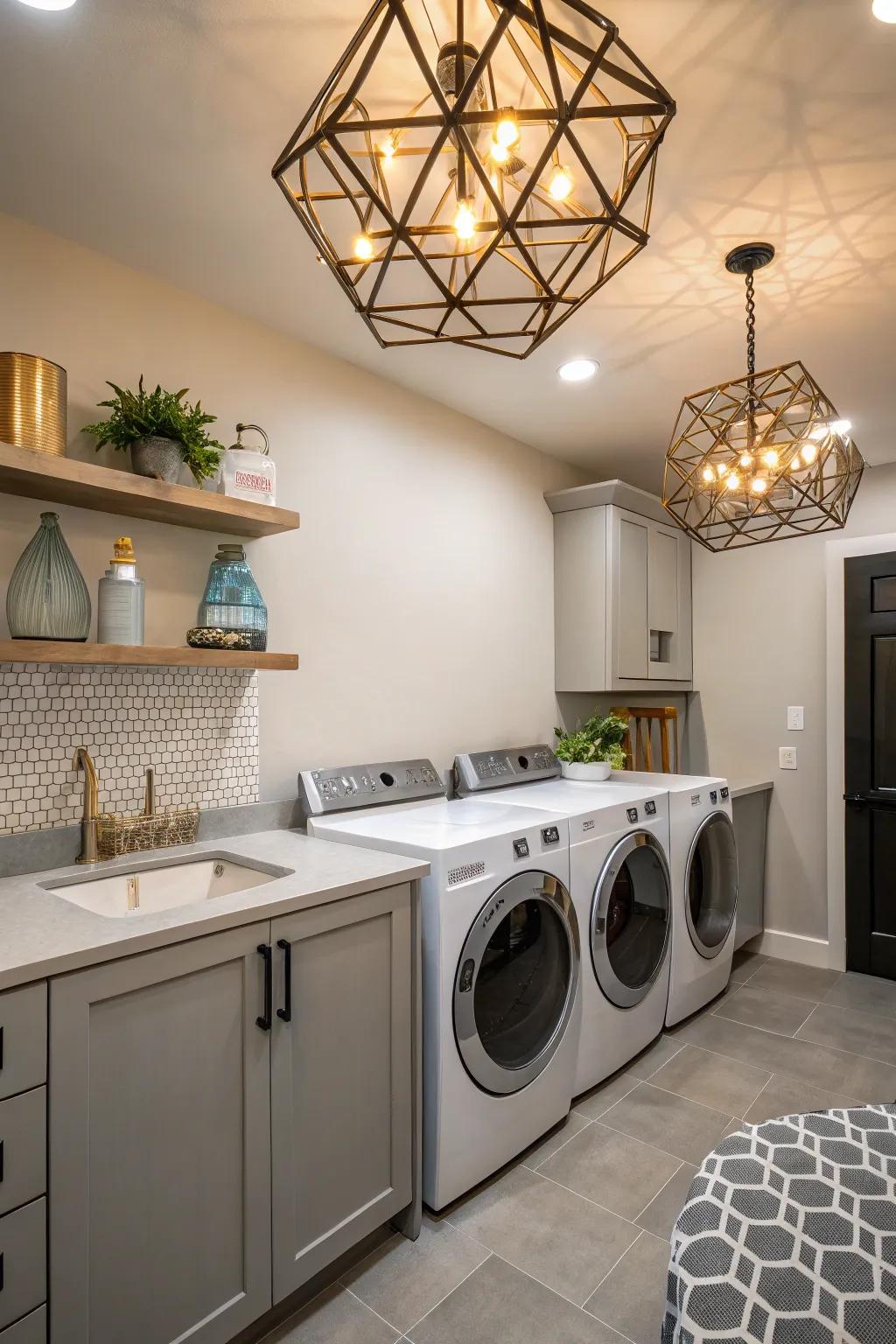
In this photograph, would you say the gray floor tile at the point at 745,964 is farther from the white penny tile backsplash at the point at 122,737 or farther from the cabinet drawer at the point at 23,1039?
the cabinet drawer at the point at 23,1039

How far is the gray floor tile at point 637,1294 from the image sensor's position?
1.52 m

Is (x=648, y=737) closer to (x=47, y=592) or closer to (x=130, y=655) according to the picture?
(x=130, y=655)

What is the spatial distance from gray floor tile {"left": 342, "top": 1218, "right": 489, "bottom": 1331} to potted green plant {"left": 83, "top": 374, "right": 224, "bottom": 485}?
1.90 meters

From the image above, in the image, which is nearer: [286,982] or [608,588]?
[286,982]

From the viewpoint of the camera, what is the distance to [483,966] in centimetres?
191

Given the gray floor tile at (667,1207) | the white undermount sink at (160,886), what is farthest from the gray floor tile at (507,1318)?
the white undermount sink at (160,886)

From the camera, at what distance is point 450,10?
1232mm

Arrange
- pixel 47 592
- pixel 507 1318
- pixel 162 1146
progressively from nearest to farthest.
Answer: pixel 162 1146 → pixel 507 1318 → pixel 47 592

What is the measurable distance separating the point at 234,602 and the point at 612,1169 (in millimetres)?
1870

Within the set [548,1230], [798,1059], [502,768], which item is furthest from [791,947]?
[548,1230]

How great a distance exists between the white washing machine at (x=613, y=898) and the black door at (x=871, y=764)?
1256mm

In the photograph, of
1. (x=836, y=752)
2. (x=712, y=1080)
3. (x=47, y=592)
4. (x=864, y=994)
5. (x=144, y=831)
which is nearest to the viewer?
(x=47, y=592)

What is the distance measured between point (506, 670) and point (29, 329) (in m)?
2.10

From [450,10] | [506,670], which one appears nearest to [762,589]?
[506,670]
